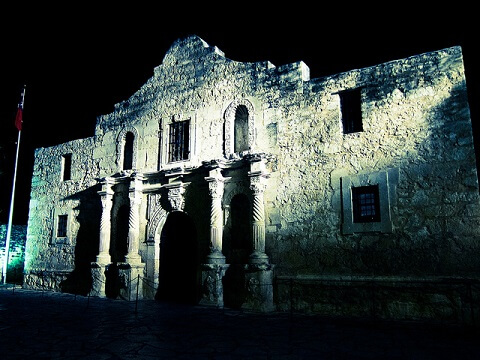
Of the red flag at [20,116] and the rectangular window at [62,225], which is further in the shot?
the red flag at [20,116]

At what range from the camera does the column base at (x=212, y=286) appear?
10602mm

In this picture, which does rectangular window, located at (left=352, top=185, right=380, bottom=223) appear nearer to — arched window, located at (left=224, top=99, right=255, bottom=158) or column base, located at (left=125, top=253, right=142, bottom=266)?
arched window, located at (left=224, top=99, right=255, bottom=158)

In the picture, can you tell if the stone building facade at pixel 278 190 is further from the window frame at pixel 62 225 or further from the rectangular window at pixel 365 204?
the window frame at pixel 62 225

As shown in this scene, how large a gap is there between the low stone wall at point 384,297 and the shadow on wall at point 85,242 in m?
7.83

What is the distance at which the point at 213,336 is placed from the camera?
22.3ft


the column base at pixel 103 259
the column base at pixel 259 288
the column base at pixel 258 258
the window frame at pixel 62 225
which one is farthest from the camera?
the window frame at pixel 62 225

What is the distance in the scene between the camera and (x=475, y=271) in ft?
26.7

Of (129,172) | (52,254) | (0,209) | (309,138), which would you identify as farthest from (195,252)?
(0,209)

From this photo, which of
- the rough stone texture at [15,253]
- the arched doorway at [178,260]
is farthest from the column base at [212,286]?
the rough stone texture at [15,253]

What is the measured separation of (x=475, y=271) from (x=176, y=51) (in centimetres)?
1158

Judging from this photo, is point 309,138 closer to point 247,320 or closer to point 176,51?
point 247,320

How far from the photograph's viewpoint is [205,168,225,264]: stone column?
11016mm

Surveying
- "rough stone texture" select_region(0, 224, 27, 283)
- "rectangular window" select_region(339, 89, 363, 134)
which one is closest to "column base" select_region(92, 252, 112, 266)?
"rectangular window" select_region(339, 89, 363, 134)

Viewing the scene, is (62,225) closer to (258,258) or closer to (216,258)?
(216,258)
